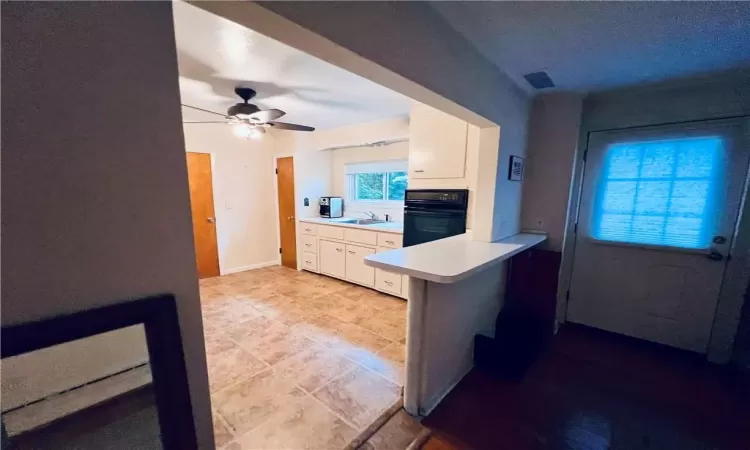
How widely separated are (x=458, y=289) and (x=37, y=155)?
1.87 m

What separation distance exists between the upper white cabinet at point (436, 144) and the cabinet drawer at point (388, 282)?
50.8 inches

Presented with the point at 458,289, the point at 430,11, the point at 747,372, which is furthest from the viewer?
the point at 747,372

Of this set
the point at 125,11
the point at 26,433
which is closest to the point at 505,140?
the point at 125,11

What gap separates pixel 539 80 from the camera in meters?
2.05

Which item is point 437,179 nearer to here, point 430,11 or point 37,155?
point 430,11

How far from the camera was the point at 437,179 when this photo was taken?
2801 mm

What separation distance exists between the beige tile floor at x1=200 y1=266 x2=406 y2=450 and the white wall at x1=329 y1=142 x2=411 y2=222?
1338 mm

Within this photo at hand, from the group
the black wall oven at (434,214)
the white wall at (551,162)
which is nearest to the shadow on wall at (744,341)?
the white wall at (551,162)

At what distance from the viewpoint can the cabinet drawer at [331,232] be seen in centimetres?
396

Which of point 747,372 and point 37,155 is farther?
point 747,372

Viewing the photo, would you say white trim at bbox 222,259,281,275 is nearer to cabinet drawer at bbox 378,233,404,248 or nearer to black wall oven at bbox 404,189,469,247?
cabinet drawer at bbox 378,233,404,248

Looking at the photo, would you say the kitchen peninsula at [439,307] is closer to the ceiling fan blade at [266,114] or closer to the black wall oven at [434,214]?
the black wall oven at [434,214]

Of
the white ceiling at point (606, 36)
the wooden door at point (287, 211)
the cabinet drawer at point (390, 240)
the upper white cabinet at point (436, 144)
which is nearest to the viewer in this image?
the white ceiling at point (606, 36)

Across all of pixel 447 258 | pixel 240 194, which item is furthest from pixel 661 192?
pixel 240 194
